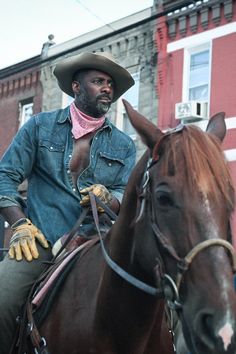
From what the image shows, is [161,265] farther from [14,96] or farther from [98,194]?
[14,96]

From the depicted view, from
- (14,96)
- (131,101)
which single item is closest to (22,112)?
(14,96)

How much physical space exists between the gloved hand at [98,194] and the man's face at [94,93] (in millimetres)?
561

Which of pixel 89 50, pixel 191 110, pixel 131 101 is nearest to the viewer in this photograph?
pixel 191 110

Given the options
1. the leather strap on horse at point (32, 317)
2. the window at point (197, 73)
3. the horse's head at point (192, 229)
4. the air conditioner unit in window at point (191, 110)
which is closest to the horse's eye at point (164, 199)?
the horse's head at point (192, 229)

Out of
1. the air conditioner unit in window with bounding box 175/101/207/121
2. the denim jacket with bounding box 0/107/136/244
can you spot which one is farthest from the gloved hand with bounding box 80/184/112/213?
Result: the air conditioner unit in window with bounding box 175/101/207/121

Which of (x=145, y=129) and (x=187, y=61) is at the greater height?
(x=187, y=61)

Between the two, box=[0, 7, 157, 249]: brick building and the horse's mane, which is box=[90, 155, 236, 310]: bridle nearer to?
the horse's mane

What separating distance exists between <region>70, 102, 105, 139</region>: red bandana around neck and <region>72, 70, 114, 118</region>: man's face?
29 millimetres

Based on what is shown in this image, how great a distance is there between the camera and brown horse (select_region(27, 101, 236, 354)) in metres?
2.49

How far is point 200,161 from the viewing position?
2.69 metres

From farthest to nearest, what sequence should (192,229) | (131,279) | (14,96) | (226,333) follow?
(14,96), (131,279), (192,229), (226,333)

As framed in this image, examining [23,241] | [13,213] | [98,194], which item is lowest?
[23,241]

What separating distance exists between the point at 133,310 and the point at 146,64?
15.4m

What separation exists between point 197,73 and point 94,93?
44.2ft
